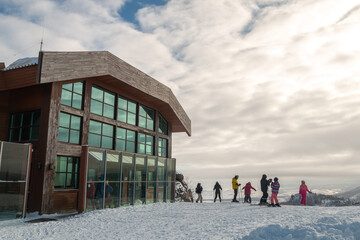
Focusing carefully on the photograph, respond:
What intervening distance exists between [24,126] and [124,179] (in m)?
6.57

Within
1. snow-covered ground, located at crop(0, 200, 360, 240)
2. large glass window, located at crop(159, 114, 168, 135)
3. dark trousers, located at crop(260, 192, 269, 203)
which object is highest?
large glass window, located at crop(159, 114, 168, 135)

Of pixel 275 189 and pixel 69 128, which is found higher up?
pixel 69 128

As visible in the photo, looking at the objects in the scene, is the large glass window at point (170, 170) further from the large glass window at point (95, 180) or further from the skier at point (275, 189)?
the skier at point (275, 189)

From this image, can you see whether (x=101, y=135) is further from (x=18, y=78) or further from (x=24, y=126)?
(x=18, y=78)

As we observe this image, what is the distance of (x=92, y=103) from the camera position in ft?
62.5

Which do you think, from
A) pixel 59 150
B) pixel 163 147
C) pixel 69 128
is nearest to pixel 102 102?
pixel 69 128

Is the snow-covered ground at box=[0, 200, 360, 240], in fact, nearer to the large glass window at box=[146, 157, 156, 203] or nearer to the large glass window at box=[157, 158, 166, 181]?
the large glass window at box=[146, 157, 156, 203]

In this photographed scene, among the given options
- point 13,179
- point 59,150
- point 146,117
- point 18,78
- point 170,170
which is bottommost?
point 13,179

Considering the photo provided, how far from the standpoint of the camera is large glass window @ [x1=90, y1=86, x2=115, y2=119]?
1920 cm

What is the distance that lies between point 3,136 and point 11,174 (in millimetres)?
4497

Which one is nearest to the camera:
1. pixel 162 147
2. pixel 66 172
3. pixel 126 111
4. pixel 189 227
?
pixel 189 227

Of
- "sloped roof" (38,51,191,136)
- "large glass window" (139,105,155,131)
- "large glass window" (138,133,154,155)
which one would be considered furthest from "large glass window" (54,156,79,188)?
"large glass window" (139,105,155,131)

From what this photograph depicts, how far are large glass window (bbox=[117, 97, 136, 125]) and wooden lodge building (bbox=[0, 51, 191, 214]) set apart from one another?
0.07 meters

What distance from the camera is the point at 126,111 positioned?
860 inches
